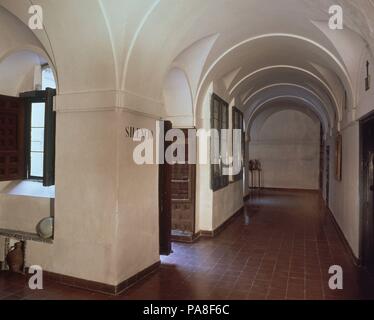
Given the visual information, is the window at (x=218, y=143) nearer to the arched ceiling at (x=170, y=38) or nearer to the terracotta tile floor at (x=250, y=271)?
the arched ceiling at (x=170, y=38)

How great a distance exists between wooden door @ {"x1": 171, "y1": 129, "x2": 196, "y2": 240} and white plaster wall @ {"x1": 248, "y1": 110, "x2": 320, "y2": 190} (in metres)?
12.0

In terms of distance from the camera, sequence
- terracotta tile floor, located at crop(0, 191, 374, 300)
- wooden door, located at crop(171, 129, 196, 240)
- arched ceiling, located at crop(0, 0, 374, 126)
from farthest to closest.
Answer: wooden door, located at crop(171, 129, 196, 240) < terracotta tile floor, located at crop(0, 191, 374, 300) < arched ceiling, located at crop(0, 0, 374, 126)

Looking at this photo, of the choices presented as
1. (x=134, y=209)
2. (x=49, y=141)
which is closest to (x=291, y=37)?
(x=134, y=209)

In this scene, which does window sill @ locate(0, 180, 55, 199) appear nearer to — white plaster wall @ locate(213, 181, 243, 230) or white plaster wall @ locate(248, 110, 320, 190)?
white plaster wall @ locate(213, 181, 243, 230)

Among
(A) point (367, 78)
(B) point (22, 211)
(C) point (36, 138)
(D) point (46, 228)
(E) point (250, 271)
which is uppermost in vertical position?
(A) point (367, 78)

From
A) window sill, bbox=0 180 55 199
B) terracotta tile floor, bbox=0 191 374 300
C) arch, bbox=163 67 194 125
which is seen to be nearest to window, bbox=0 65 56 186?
window sill, bbox=0 180 55 199

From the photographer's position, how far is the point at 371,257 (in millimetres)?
5348

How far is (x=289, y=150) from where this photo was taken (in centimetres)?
1828

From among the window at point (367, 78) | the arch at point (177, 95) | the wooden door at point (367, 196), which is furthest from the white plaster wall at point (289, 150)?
the window at point (367, 78)

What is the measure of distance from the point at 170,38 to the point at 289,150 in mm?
14566

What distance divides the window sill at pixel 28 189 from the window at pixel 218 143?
3.73 meters

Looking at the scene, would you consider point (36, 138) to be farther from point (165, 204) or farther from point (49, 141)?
point (165, 204)

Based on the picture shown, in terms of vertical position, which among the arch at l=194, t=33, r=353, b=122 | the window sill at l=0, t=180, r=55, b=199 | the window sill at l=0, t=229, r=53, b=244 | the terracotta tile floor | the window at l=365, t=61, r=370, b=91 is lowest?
the terracotta tile floor

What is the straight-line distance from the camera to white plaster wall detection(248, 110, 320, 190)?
58.6ft
